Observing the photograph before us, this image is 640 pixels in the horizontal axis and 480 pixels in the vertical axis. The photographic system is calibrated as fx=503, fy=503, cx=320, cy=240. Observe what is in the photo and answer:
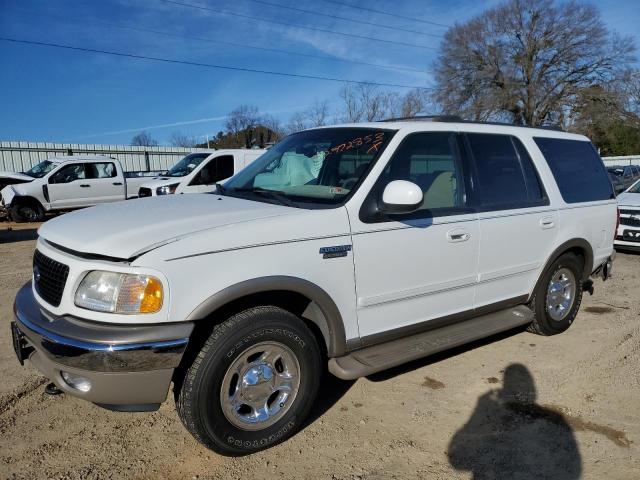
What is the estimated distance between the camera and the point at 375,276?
332 centimetres

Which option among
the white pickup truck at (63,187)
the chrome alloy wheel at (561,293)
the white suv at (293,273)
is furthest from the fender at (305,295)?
the white pickup truck at (63,187)

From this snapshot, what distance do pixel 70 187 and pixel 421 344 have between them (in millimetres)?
14324

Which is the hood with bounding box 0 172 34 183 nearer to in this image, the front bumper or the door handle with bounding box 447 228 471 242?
the front bumper

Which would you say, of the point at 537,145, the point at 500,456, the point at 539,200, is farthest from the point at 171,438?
the point at 537,145

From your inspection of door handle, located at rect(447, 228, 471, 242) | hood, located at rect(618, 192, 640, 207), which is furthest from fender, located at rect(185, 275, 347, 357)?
hood, located at rect(618, 192, 640, 207)

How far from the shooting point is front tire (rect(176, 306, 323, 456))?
8.98 feet

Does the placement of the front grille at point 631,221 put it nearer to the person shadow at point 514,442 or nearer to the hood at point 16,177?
the person shadow at point 514,442

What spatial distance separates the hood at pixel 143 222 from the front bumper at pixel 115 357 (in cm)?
40

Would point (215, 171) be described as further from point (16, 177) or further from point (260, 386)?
point (260, 386)

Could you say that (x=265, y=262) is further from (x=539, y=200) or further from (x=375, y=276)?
(x=539, y=200)

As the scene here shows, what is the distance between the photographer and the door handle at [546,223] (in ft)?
14.6

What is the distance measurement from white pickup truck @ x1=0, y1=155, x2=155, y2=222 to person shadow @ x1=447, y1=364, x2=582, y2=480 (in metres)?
14.2

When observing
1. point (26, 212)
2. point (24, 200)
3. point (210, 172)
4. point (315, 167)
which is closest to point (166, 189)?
point (210, 172)

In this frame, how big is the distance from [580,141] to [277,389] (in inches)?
166
